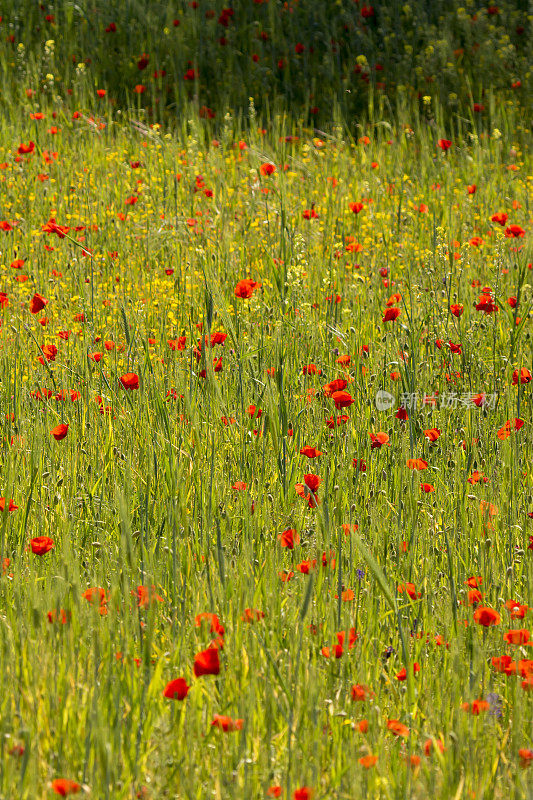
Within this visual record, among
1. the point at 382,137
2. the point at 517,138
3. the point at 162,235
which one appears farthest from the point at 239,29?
the point at 162,235

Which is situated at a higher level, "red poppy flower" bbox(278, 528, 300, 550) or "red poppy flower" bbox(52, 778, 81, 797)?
"red poppy flower" bbox(52, 778, 81, 797)

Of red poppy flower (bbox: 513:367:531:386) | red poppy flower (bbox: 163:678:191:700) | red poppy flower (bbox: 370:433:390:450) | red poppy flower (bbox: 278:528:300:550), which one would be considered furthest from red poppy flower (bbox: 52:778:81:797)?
red poppy flower (bbox: 513:367:531:386)

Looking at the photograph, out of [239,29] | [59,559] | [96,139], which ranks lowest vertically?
[59,559]

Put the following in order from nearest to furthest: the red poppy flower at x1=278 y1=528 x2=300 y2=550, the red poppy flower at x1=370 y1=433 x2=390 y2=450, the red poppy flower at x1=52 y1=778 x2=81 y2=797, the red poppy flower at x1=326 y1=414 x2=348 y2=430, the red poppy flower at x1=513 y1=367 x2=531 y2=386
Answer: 1. the red poppy flower at x1=52 y1=778 x2=81 y2=797
2. the red poppy flower at x1=278 y1=528 x2=300 y2=550
3. the red poppy flower at x1=370 y1=433 x2=390 y2=450
4. the red poppy flower at x1=326 y1=414 x2=348 y2=430
5. the red poppy flower at x1=513 y1=367 x2=531 y2=386

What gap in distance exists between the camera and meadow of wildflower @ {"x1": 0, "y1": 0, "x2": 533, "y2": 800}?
1649mm

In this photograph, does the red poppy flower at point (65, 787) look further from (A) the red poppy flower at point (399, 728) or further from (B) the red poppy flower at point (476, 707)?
(B) the red poppy flower at point (476, 707)

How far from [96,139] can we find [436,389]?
12.2ft

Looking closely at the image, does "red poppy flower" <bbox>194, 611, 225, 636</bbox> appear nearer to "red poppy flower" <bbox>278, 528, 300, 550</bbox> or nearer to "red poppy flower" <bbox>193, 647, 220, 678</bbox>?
"red poppy flower" <bbox>193, 647, 220, 678</bbox>

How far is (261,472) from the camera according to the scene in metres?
2.67

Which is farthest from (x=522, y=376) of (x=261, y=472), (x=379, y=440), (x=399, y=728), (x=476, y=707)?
(x=399, y=728)

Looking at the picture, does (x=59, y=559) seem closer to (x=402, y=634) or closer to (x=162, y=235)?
(x=402, y=634)

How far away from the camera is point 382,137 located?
673 centimetres

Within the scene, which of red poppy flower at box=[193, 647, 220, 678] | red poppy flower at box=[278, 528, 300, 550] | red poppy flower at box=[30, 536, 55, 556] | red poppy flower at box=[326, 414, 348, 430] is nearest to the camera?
red poppy flower at box=[193, 647, 220, 678]

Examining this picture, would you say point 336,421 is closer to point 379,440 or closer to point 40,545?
point 379,440
